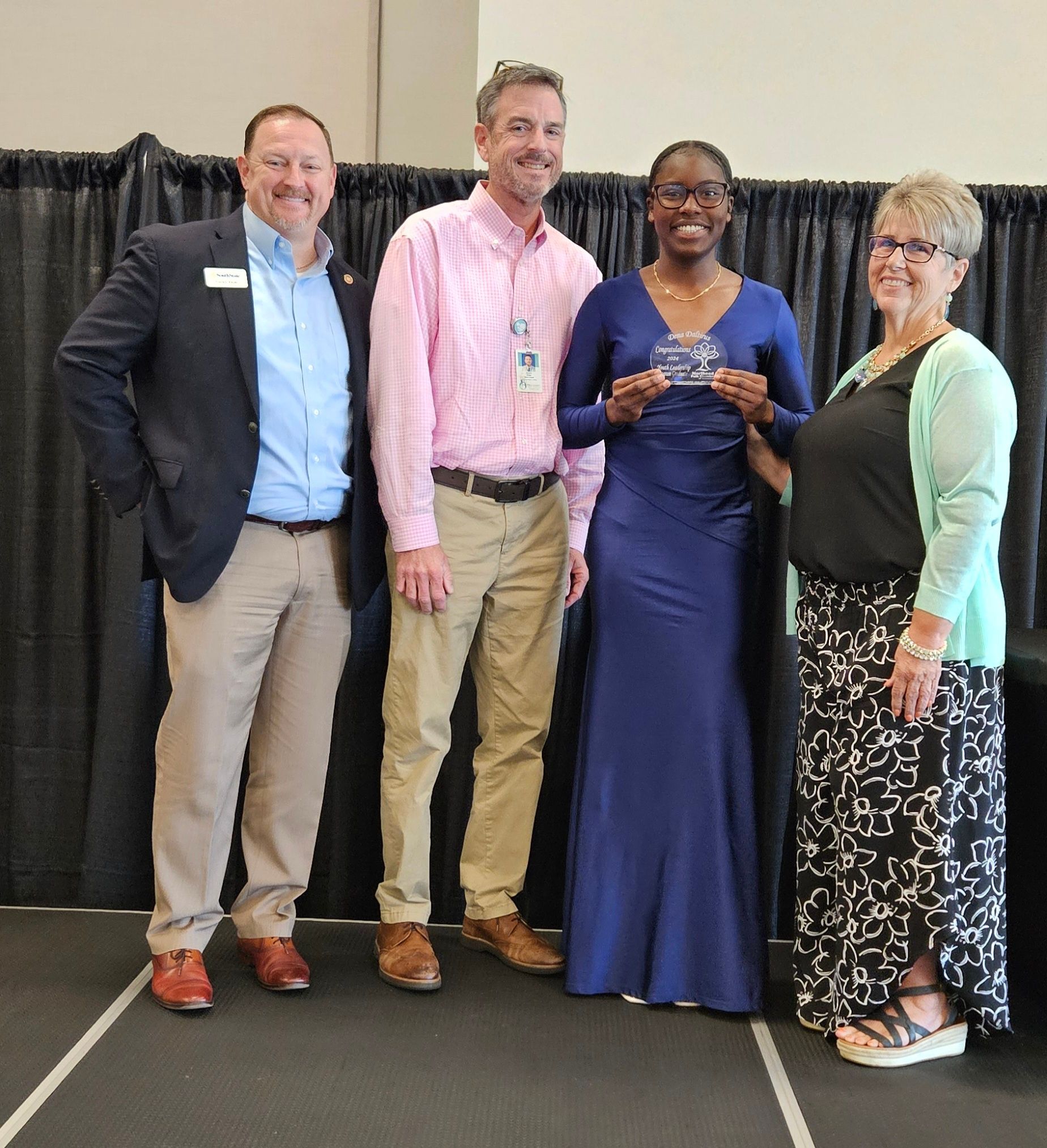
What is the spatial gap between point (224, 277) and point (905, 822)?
1.77 meters

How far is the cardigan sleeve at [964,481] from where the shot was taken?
85.0 inches

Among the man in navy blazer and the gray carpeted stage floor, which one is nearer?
the gray carpeted stage floor

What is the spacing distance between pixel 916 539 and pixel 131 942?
2.06 metres

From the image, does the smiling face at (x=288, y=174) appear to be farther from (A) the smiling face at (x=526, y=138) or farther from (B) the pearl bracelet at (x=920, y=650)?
(B) the pearl bracelet at (x=920, y=650)

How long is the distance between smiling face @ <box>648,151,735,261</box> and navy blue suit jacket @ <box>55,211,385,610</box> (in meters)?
0.90

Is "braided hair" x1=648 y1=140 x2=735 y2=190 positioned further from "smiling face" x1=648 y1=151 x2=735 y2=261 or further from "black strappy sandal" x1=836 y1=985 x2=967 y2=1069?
"black strappy sandal" x1=836 y1=985 x2=967 y2=1069

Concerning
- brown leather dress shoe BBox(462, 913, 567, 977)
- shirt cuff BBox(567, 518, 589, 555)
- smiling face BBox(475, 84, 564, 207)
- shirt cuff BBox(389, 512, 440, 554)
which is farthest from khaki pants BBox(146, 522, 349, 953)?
smiling face BBox(475, 84, 564, 207)

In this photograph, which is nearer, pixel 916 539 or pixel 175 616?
pixel 916 539

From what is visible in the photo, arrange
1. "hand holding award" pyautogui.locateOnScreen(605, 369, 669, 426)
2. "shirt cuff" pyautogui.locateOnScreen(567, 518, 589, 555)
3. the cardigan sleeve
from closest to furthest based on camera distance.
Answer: the cardigan sleeve < "hand holding award" pyautogui.locateOnScreen(605, 369, 669, 426) < "shirt cuff" pyautogui.locateOnScreen(567, 518, 589, 555)

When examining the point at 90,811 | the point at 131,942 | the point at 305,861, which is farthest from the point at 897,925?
the point at 90,811

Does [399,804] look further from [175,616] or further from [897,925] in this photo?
[897,925]

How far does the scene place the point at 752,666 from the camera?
2660mm

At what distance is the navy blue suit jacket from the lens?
239 centimetres

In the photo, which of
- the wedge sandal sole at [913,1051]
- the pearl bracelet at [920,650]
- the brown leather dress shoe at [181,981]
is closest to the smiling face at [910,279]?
the pearl bracelet at [920,650]
